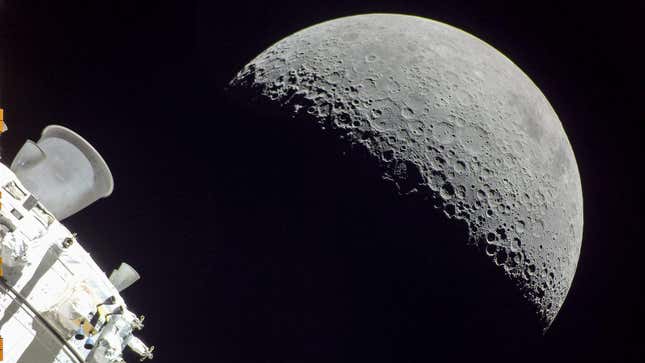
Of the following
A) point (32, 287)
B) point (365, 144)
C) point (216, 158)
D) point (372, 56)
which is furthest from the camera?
point (216, 158)

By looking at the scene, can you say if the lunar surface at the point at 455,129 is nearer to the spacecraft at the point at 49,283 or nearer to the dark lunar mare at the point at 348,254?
the dark lunar mare at the point at 348,254

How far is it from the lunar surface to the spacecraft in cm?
159

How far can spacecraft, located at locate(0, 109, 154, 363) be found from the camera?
11.6ft

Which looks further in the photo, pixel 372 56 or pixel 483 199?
pixel 372 56

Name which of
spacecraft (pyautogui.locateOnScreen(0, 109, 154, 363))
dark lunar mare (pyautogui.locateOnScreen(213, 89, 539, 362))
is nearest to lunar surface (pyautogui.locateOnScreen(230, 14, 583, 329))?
dark lunar mare (pyautogui.locateOnScreen(213, 89, 539, 362))

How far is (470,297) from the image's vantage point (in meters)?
4.15

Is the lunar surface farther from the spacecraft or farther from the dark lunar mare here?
the spacecraft

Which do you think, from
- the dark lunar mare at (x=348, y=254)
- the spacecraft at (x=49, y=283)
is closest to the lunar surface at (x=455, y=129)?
the dark lunar mare at (x=348, y=254)

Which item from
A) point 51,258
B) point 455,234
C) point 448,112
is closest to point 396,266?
point 455,234

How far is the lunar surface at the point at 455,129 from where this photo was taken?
4055mm

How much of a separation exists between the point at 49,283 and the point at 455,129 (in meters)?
2.84

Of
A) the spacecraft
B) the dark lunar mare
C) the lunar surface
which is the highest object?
the lunar surface

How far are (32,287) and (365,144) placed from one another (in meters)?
2.30

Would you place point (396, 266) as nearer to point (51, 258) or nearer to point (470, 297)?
point (470, 297)
